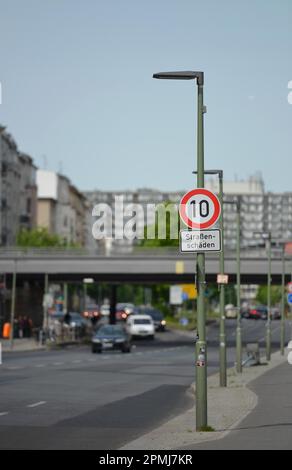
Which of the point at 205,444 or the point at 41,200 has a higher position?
the point at 41,200

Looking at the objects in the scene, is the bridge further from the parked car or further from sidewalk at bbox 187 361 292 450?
sidewalk at bbox 187 361 292 450

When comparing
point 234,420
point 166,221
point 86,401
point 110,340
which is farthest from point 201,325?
point 166,221

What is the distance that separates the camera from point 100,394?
29469 millimetres

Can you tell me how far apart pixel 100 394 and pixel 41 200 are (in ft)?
A: 459

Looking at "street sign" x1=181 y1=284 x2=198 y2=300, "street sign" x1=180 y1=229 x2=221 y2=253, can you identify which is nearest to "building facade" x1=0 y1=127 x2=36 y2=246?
"street sign" x1=181 y1=284 x2=198 y2=300

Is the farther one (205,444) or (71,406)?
(71,406)

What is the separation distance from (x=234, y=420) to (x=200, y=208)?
3.88 m

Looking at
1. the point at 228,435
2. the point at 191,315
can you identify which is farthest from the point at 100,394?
the point at 191,315

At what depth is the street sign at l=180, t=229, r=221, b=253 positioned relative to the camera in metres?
18.9

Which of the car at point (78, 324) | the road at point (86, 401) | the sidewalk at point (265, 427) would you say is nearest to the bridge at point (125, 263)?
the car at point (78, 324)

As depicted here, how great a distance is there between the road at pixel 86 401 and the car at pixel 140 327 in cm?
4279

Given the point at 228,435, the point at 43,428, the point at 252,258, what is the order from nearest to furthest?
the point at 228,435 < the point at 43,428 < the point at 252,258
